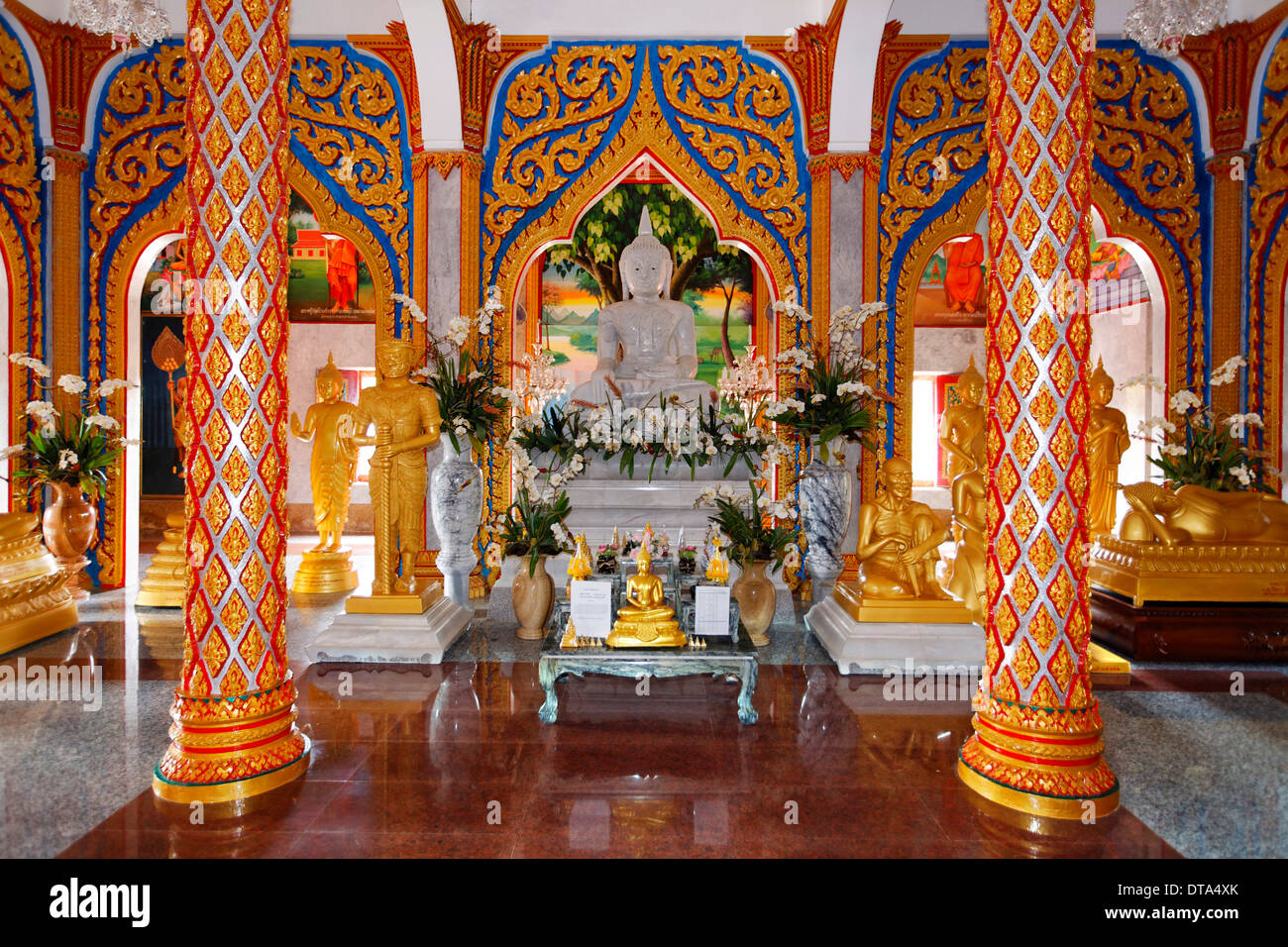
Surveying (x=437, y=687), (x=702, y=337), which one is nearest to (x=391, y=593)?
(x=437, y=687)

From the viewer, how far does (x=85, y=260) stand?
7891mm

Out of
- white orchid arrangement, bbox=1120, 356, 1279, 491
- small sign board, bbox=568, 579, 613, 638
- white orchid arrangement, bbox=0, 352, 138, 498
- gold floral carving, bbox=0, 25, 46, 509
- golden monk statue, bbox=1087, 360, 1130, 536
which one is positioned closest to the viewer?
small sign board, bbox=568, 579, 613, 638

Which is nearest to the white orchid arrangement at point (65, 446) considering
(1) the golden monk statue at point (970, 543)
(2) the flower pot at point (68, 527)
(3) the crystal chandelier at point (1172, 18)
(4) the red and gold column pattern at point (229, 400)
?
(2) the flower pot at point (68, 527)

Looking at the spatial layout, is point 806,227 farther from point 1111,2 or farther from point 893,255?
point 1111,2

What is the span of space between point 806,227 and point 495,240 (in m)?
3.16

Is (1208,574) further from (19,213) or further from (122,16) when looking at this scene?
(19,213)

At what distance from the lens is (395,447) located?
5664mm

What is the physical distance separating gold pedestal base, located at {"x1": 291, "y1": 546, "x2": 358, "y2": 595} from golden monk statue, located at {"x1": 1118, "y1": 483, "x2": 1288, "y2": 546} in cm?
707

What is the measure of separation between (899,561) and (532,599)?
2.73 m

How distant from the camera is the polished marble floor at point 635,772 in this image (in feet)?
9.89

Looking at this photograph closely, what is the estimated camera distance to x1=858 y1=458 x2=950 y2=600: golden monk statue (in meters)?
5.43

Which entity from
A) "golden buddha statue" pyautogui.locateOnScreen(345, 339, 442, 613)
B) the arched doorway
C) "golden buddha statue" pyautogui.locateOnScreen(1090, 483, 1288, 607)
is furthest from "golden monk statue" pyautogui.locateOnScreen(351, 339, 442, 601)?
the arched doorway

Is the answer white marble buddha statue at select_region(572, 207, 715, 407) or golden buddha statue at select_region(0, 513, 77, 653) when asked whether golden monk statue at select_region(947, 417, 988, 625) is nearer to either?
white marble buddha statue at select_region(572, 207, 715, 407)
